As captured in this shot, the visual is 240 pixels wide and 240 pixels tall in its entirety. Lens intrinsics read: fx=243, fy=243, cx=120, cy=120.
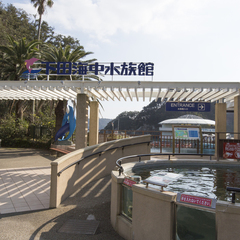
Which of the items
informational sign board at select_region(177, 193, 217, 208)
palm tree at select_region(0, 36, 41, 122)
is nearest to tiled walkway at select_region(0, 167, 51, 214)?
informational sign board at select_region(177, 193, 217, 208)

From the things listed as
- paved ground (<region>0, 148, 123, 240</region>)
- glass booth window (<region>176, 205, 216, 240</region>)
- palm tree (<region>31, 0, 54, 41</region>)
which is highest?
palm tree (<region>31, 0, 54, 41</region>)

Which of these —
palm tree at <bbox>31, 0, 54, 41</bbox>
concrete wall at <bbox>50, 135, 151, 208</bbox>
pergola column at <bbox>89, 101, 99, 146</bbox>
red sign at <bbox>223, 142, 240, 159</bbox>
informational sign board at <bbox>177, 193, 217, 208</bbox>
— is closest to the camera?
informational sign board at <bbox>177, 193, 217, 208</bbox>

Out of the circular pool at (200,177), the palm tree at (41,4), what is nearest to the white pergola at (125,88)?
the circular pool at (200,177)

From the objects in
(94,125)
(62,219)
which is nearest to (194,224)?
(62,219)

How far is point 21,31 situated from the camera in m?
38.5

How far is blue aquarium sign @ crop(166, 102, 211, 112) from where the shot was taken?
43.3ft

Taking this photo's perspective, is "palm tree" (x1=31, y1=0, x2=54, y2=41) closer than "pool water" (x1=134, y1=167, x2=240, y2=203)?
No

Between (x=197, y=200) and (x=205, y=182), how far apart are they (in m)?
3.73

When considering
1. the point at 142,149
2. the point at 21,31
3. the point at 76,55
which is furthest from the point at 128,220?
the point at 21,31

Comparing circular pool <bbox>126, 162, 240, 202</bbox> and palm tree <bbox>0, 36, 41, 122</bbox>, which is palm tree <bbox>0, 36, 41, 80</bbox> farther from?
circular pool <bbox>126, 162, 240, 202</bbox>

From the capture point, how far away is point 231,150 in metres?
10.1

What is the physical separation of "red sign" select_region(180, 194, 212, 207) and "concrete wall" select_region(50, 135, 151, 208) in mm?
3546

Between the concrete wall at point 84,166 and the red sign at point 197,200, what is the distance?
355 centimetres

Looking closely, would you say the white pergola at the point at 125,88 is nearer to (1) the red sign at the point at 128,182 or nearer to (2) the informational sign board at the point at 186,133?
(2) the informational sign board at the point at 186,133
